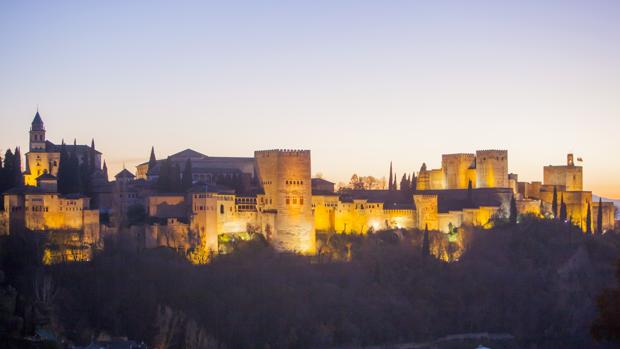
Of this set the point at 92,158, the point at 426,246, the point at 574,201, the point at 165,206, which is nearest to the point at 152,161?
the point at 92,158

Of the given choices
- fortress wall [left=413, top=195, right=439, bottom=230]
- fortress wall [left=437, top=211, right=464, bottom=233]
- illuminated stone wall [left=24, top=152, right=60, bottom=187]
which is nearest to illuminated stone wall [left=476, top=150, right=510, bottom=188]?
fortress wall [left=437, top=211, right=464, bottom=233]

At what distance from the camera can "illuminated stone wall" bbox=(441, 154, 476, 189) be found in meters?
60.4

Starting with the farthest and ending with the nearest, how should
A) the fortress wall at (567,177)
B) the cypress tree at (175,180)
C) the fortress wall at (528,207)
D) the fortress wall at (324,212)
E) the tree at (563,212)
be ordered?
the fortress wall at (567,177) < the tree at (563,212) < the fortress wall at (528,207) < the fortress wall at (324,212) < the cypress tree at (175,180)

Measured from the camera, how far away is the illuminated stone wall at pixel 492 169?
58875 mm

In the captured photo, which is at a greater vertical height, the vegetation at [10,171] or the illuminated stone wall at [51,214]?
the vegetation at [10,171]

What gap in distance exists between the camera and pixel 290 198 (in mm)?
47719

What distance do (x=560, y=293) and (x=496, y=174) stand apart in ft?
43.2

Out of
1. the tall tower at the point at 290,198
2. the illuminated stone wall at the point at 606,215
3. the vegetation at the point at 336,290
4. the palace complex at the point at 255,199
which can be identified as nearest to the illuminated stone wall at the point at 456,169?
the palace complex at the point at 255,199

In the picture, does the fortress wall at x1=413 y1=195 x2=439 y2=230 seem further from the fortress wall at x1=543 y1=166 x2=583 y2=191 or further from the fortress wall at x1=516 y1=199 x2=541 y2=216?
the fortress wall at x1=543 y1=166 x2=583 y2=191

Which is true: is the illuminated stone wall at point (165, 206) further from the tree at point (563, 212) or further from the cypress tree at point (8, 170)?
the tree at point (563, 212)

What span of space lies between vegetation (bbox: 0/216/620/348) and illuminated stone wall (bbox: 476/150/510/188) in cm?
581

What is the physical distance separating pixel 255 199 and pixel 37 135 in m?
14.3

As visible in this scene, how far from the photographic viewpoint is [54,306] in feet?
117

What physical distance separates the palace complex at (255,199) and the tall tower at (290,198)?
53 mm
